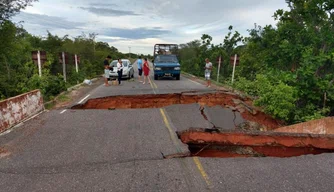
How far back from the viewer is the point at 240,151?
5180 mm

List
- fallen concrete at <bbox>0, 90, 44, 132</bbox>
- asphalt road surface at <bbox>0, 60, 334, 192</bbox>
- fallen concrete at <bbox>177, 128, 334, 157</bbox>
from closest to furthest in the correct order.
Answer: asphalt road surface at <bbox>0, 60, 334, 192</bbox> < fallen concrete at <bbox>177, 128, 334, 157</bbox> < fallen concrete at <bbox>0, 90, 44, 132</bbox>

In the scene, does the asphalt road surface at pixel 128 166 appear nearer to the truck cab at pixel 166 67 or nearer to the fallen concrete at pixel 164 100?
the fallen concrete at pixel 164 100

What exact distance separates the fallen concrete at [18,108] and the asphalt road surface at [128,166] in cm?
38

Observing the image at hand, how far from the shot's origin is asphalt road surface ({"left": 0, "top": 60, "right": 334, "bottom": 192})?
3.30 m

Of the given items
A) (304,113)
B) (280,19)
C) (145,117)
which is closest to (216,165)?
(145,117)

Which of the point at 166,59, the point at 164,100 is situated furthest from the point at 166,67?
the point at 164,100

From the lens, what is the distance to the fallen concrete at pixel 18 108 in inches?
221

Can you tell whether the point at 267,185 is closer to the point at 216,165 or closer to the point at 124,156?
the point at 216,165

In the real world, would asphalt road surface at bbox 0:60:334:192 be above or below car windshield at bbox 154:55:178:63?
below

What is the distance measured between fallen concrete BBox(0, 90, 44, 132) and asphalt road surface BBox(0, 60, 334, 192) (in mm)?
377

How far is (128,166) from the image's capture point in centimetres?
383

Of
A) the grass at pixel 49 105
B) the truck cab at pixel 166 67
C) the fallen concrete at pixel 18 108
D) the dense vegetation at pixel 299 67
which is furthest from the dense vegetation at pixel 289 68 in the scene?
the truck cab at pixel 166 67

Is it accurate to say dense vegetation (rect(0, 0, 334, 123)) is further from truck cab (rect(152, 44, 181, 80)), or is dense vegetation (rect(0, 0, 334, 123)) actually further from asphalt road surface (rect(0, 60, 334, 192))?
truck cab (rect(152, 44, 181, 80))

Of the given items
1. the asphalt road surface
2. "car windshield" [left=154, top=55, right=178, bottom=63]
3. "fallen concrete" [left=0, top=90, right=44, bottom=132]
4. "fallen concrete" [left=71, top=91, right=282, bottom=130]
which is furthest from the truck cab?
the asphalt road surface
